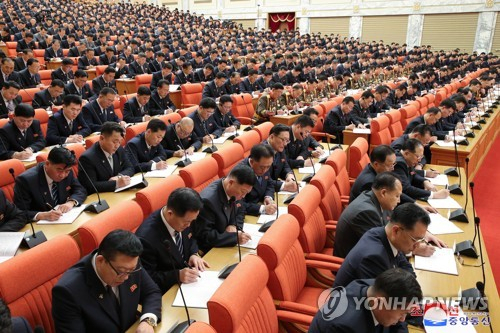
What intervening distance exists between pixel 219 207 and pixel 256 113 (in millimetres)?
3832

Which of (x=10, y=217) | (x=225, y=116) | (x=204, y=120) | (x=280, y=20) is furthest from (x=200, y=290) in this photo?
(x=280, y=20)

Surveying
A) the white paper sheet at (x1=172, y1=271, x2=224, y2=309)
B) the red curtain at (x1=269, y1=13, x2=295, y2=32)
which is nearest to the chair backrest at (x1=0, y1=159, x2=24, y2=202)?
the white paper sheet at (x1=172, y1=271, x2=224, y2=309)

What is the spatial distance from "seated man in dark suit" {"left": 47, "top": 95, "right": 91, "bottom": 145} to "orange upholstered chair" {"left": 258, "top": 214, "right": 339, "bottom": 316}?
2840mm

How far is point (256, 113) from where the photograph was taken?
6.19 meters

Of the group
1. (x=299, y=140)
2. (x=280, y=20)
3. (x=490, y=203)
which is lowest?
(x=490, y=203)

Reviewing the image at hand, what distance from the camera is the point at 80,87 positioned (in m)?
5.73

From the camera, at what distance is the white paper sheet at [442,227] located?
2.63m

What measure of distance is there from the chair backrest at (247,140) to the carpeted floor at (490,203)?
7.56 feet

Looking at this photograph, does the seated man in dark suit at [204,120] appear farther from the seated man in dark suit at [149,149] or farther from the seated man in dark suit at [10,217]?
the seated man in dark suit at [10,217]

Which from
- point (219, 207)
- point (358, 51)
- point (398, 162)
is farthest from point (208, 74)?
point (358, 51)

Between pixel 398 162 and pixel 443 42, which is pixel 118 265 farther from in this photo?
pixel 443 42

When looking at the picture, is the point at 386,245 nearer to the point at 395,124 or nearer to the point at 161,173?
the point at 161,173

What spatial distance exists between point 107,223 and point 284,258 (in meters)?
0.98

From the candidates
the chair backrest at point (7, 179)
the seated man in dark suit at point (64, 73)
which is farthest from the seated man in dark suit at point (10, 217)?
the seated man in dark suit at point (64, 73)
